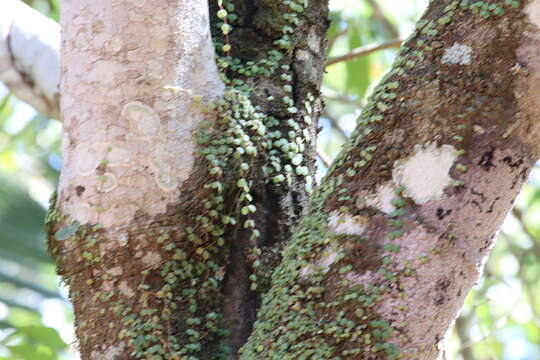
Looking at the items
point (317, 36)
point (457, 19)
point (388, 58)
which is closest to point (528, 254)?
point (388, 58)

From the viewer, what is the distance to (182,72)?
1716 millimetres

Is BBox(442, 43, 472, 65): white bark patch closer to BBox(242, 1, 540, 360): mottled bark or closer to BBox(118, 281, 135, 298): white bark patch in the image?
BBox(242, 1, 540, 360): mottled bark

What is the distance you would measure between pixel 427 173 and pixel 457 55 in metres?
0.23

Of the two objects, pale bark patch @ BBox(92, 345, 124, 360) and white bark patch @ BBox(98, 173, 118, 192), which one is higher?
white bark patch @ BBox(98, 173, 118, 192)

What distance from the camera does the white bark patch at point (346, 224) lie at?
1.52m

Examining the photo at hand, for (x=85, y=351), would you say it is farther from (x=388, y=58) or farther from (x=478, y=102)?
(x=388, y=58)

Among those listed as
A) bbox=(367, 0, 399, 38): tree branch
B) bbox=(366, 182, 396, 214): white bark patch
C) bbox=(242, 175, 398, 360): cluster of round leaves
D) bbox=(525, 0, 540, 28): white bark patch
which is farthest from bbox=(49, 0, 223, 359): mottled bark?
bbox=(367, 0, 399, 38): tree branch

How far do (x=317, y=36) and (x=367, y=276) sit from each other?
728mm

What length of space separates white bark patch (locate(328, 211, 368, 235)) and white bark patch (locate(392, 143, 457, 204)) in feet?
0.30

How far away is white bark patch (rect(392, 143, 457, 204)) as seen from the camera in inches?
59.3

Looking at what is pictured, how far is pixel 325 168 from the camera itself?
3.07 meters

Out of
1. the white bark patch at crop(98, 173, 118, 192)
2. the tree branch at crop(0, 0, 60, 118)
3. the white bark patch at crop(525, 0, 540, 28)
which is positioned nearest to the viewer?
the white bark patch at crop(525, 0, 540, 28)

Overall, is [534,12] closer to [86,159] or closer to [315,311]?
[315,311]

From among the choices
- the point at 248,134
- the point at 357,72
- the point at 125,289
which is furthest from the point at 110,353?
the point at 357,72
